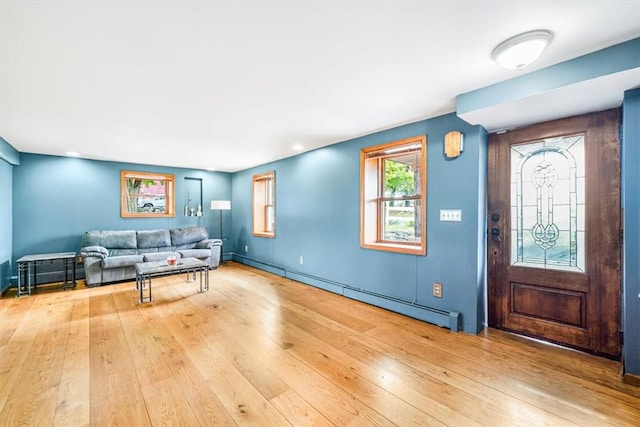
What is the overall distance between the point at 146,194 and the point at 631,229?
7.39 meters

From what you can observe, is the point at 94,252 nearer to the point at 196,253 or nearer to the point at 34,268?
the point at 34,268

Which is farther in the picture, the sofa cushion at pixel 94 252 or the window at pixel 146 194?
the window at pixel 146 194

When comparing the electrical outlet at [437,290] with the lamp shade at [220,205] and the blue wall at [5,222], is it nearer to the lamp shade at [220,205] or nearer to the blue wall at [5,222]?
the lamp shade at [220,205]

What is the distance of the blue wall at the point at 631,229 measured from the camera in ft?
6.54

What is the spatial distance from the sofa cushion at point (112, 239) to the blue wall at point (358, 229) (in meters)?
2.41

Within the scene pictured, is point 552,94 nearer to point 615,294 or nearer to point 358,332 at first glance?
point 615,294

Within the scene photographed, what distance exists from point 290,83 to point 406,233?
239 centimetres

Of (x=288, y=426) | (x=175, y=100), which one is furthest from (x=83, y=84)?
(x=288, y=426)

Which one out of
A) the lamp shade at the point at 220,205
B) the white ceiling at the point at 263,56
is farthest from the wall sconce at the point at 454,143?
the lamp shade at the point at 220,205

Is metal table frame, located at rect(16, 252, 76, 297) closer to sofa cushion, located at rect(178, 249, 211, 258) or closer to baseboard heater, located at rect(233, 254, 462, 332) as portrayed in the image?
sofa cushion, located at rect(178, 249, 211, 258)

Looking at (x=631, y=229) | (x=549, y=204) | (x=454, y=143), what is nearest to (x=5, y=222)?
(x=454, y=143)

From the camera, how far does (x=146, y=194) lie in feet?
20.1

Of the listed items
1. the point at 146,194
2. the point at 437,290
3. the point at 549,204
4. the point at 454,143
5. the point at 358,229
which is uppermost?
the point at 454,143

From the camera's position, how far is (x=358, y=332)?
285 cm
